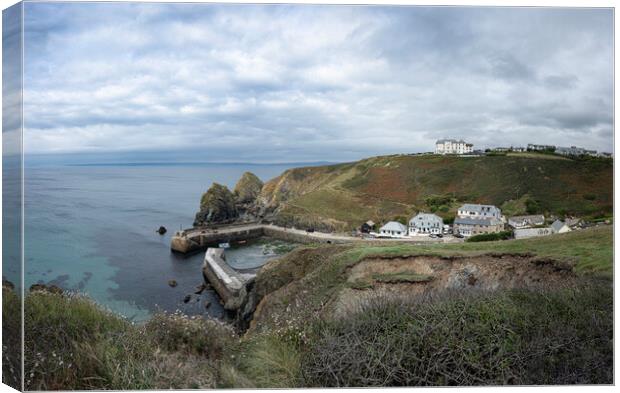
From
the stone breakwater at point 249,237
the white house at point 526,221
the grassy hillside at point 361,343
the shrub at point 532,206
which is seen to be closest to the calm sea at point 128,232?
the stone breakwater at point 249,237

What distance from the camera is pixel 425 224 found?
521 cm

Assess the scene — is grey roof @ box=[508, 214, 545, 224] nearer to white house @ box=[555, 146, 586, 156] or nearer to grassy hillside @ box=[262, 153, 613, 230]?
grassy hillside @ box=[262, 153, 613, 230]

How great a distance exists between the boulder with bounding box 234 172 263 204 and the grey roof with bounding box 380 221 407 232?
4.88ft

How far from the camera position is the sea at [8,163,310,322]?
4.72 m

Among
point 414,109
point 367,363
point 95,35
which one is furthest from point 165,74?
point 367,363

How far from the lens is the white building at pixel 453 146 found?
5.10m

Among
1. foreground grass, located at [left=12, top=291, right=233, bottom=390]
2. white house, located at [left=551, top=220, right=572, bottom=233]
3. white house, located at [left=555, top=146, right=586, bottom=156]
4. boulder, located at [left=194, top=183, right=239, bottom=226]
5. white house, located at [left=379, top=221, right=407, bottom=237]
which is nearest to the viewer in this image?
foreground grass, located at [left=12, top=291, right=233, bottom=390]

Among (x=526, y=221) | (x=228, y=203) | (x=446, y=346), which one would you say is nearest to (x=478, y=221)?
(x=526, y=221)

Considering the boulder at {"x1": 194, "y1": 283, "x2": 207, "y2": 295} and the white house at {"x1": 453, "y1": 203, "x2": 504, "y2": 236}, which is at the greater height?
the white house at {"x1": 453, "y1": 203, "x2": 504, "y2": 236}

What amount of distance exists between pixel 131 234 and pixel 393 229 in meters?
2.92

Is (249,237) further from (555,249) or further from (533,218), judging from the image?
(555,249)

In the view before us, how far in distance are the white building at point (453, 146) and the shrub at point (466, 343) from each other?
1.59m

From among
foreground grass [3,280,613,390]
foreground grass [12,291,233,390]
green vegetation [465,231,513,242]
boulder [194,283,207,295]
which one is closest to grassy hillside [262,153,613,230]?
green vegetation [465,231,513,242]

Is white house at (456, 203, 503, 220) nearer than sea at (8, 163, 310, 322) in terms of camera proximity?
No
